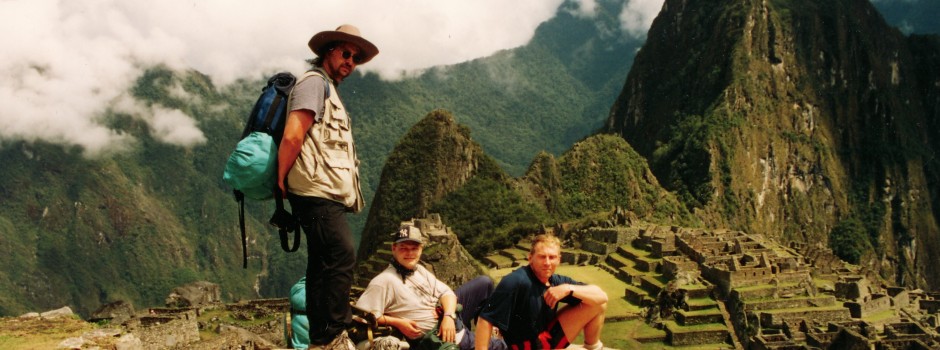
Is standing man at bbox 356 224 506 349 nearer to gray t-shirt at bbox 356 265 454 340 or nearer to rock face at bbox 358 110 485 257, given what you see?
gray t-shirt at bbox 356 265 454 340

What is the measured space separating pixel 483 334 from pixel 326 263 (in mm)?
1836

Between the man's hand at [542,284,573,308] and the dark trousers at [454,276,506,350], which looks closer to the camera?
the man's hand at [542,284,573,308]

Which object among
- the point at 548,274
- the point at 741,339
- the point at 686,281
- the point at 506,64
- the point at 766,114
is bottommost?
the point at 741,339

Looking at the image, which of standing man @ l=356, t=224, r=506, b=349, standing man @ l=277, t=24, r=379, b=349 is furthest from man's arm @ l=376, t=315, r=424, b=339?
standing man @ l=277, t=24, r=379, b=349

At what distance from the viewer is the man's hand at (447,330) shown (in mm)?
7801

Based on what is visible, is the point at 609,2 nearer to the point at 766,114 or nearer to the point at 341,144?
A: the point at 766,114

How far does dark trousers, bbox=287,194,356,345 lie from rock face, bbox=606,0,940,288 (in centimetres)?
9423

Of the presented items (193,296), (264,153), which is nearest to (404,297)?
(264,153)

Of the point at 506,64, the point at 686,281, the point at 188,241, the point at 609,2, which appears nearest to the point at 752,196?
the point at 506,64

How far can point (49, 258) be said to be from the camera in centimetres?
8206

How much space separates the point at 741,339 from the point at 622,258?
37.6 ft

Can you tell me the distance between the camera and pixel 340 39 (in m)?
6.85

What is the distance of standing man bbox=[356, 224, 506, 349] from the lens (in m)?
7.88

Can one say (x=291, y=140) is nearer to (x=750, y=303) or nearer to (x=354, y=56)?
(x=354, y=56)
